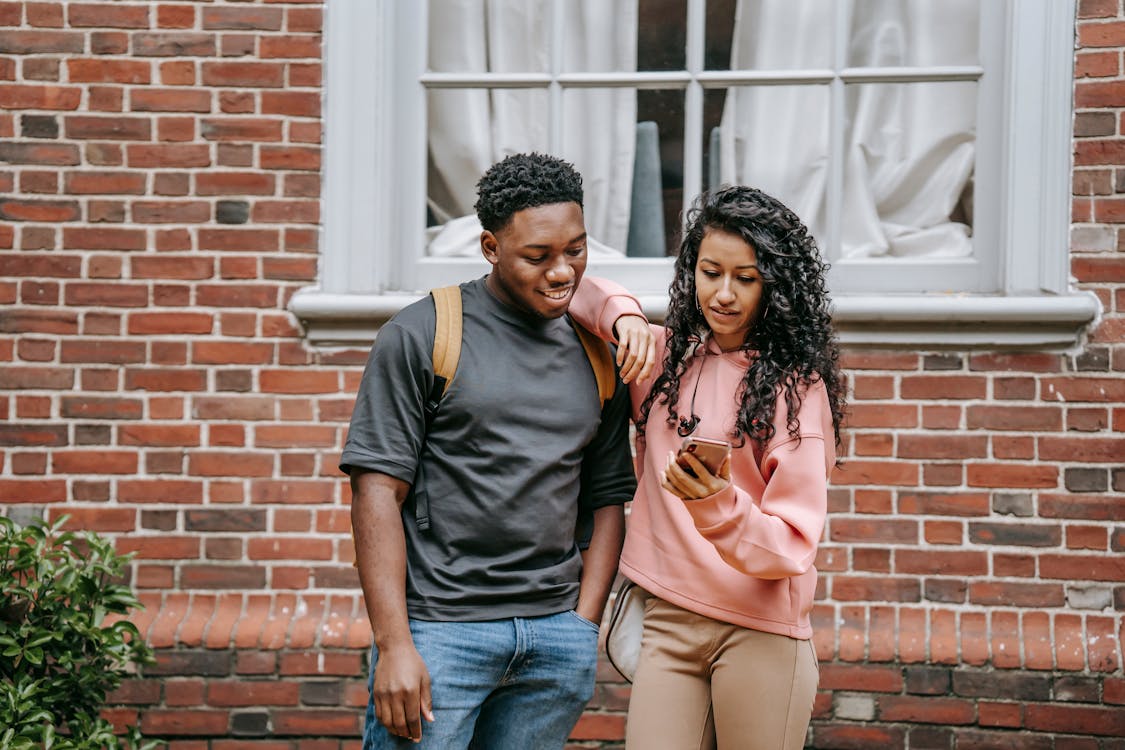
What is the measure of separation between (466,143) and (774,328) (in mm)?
1854

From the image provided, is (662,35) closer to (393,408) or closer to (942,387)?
(942,387)

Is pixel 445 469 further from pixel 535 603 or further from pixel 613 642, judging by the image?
pixel 613 642

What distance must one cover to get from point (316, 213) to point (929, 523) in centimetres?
212

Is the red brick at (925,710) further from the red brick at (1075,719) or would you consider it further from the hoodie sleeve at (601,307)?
the hoodie sleeve at (601,307)

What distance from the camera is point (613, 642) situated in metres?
2.24

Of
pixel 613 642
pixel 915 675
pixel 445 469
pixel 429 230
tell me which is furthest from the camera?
pixel 429 230

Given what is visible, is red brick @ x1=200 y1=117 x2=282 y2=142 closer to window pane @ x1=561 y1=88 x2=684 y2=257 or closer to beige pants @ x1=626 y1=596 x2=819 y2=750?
window pane @ x1=561 y1=88 x2=684 y2=257

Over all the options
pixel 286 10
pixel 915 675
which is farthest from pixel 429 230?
pixel 915 675

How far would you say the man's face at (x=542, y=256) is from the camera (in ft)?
6.82

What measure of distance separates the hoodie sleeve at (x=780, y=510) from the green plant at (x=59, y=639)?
191 cm

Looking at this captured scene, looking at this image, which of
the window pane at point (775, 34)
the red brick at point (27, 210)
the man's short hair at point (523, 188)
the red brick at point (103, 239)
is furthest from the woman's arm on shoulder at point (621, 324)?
the red brick at point (27, 210)

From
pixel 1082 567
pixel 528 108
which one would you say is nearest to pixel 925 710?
pixel 1082 567

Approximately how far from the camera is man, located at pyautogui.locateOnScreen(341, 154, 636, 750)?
2016mm

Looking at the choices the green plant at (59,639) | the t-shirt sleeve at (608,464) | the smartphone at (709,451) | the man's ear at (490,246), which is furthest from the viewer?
the green plant at (59,639)
